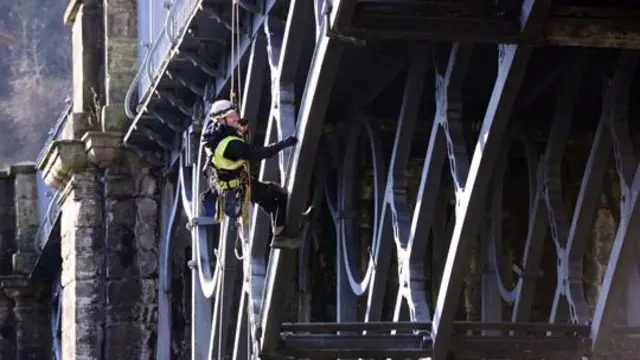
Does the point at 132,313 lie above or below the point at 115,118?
below

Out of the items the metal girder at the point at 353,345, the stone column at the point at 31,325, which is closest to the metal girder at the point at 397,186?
the metal girder at the point at 353,345

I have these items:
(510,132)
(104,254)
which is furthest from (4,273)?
(510,132)

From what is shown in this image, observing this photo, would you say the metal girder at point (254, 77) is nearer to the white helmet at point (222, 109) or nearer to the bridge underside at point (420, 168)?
the bridge underside at point (420, 168)

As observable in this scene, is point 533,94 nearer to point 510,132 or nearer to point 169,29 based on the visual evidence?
point 510,132

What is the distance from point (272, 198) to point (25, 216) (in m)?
18.7

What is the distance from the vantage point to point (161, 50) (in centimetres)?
2202

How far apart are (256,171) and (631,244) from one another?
568 centimetres

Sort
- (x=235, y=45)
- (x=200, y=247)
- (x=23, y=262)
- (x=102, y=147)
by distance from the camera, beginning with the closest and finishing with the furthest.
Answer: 1. (x=235, y=45)
2. (x=200, y=247)
3. (x=102, y=147)
4. (x=23, y=262)

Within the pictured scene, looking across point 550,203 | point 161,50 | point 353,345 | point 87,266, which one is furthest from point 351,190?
point 87,266

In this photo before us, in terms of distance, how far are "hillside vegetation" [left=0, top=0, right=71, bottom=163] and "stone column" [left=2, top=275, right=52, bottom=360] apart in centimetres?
3416

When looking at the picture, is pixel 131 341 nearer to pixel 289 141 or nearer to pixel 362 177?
pixel 362 177

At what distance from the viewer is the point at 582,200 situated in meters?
16.6

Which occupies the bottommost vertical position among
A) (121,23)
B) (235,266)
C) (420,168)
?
(235,266)

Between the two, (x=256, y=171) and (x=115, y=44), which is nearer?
(x=256, y=171)
